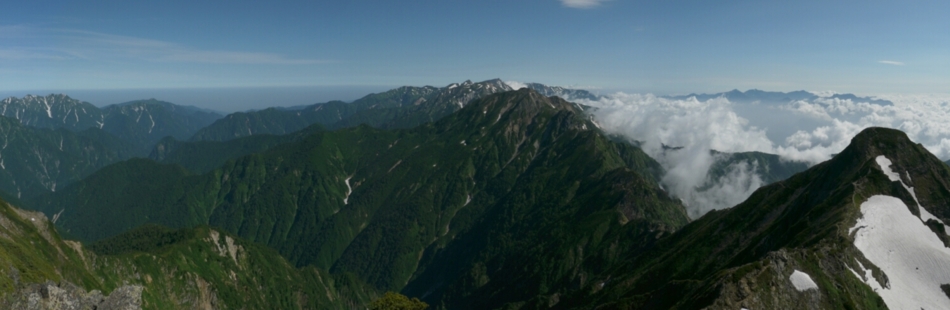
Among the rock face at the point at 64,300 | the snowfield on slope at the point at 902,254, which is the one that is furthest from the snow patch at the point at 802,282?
the rock face at the point at 64,300

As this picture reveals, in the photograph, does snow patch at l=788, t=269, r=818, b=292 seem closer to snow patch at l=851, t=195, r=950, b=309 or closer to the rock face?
snow patch at l=851, t=195, r=950, b=309

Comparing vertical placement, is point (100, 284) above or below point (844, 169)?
below

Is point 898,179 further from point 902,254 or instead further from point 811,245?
point 811,245

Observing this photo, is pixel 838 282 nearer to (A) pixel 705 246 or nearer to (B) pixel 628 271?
(A) pixel 705 246

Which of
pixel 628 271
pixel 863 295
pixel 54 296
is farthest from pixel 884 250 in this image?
pixel 54 296

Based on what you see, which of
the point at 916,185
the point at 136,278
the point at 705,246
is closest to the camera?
the point at 916,185

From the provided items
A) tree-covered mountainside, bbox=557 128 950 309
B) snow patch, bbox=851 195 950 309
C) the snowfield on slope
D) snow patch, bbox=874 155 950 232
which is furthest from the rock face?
snow patch, bbox=874 155 950 232
